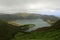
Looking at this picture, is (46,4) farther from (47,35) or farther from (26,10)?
(47,35)

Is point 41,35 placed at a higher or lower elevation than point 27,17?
lower

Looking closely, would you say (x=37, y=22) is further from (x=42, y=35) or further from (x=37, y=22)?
(x=42, y=35)

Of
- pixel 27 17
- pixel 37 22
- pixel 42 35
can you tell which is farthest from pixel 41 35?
pixel 27 17

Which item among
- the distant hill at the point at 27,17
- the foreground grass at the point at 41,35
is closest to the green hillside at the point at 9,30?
the foreground grass at the point at 41,35

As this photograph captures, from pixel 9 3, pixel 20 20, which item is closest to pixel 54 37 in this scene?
pixel 20 20

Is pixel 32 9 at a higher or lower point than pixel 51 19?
higher

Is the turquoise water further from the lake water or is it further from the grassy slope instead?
the grassy slope

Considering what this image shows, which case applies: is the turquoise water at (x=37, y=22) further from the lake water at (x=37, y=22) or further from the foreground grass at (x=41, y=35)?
the foreground grass at (x=41, y=35)

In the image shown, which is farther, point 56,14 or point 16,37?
point 56,14

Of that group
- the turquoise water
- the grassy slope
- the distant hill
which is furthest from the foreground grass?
the distant hill
